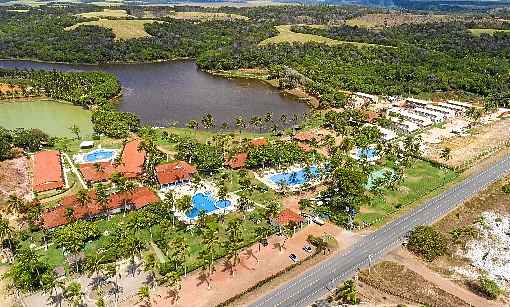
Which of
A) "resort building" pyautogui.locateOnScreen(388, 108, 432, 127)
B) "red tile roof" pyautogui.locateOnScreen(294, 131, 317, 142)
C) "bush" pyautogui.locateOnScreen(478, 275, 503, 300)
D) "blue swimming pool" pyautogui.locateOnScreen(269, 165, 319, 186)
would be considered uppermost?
"resort building" pyautogui.locateOnScreen(388, 108, 432, 127)

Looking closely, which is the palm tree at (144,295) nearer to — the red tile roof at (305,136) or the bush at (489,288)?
the bush at (489,288)

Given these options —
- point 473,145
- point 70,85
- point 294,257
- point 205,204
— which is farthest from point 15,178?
point 473,145

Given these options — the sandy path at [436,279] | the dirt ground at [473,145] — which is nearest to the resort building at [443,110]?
the dirt ground at [473,145]

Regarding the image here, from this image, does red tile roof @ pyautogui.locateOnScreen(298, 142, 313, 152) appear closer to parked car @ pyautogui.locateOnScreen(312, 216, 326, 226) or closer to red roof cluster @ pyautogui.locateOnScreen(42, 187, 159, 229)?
parked car @ pyautogui.locateOnScreen(312, 216, 326, 226)

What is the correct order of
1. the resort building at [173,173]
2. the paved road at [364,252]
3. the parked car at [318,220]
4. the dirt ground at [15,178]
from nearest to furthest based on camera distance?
the paved road at [364,252], the parked car at [318,220], the dirt ground at [15,178], the resort building at [173,173]

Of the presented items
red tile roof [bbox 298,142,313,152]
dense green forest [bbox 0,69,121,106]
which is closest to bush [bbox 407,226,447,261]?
red tile roof [bbox 298,142,313,152]

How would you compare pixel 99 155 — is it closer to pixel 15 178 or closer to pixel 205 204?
pixel 15 178
